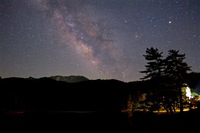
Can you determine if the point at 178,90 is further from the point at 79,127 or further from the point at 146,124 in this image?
the point at 79,127

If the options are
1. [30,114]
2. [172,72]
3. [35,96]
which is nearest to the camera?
[30,114]

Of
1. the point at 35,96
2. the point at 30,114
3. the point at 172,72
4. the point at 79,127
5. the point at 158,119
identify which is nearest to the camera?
the point at 79,127

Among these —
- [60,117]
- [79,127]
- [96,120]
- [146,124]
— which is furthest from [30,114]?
[146,124]

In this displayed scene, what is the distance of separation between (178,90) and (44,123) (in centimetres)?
1721

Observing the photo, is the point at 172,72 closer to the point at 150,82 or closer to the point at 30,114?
the point at 150,82

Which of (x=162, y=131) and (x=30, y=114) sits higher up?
(x=30, y=114)

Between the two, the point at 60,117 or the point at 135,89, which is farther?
the point at 135,89

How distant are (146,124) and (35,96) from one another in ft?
58.2

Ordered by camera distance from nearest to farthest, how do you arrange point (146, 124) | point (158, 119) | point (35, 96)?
point (146, 124), point (158, 119), point (35, 96)

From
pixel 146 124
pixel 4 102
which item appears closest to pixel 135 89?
pixel 146 124

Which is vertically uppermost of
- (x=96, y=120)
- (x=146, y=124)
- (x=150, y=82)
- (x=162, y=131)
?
(x=150, y=82)

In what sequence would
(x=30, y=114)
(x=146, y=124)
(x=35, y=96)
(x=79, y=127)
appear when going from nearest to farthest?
(x=79, y=127) → (x=30, y=114) → (x=146, y=124) → (x=35, y=96)

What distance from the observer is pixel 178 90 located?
1972 cm

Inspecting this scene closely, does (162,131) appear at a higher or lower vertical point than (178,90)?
lower
